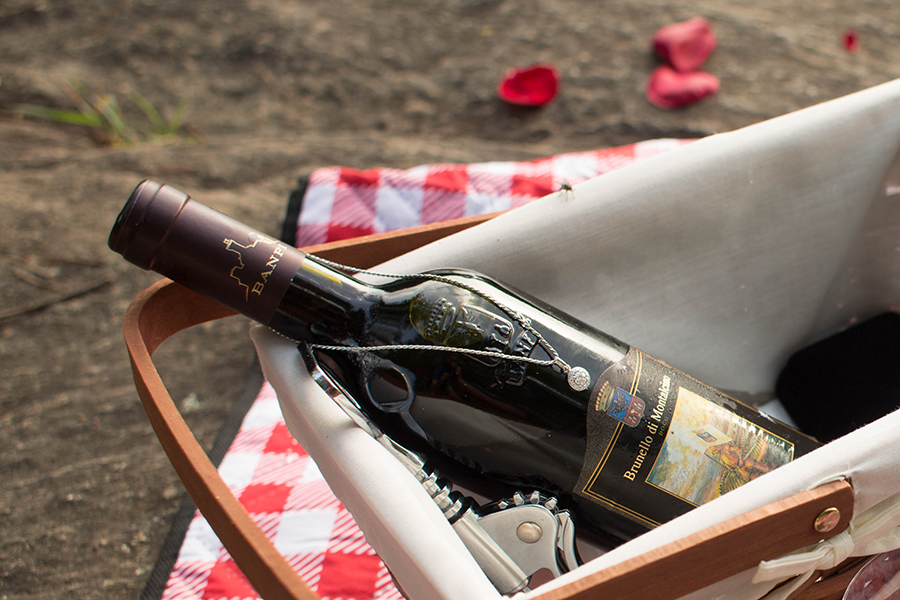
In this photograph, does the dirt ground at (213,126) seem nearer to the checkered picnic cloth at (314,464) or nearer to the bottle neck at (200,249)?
the checkered picnic cloth at (314,464)

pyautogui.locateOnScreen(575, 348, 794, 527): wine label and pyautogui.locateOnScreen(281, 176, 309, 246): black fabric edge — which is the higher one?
pyautogui.locateOnScreen(575, 348, 794, 527): wine label

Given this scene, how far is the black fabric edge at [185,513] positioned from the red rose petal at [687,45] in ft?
3.77

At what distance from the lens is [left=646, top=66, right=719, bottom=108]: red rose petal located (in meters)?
1.39

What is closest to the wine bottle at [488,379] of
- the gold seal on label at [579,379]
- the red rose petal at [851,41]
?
the gold seal on label at [579,379]

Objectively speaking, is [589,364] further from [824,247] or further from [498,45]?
[498,45]

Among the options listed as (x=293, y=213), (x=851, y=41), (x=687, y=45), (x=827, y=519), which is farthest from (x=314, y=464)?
(x=851, y=41)

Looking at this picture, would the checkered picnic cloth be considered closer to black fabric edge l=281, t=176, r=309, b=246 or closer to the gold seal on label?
black fabric edge l=281, t=176, r=309, b=246

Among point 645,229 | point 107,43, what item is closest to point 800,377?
point 645,229

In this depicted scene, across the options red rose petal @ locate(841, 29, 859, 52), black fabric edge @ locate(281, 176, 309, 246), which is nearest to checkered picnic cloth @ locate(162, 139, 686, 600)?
black fabric edge @ locate(281, 176, 309, 246)

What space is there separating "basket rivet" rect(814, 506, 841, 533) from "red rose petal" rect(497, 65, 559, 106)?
3.82ft

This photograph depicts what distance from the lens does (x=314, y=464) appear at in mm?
823

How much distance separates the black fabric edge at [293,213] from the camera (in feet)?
3.16

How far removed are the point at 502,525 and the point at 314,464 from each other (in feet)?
1.34

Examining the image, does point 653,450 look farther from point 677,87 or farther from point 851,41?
point 851,41
